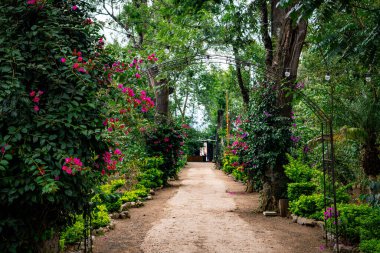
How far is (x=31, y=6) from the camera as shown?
11.6 feet

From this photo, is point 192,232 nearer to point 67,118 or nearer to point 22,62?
point 67,118

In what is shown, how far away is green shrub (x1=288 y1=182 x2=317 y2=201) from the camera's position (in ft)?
24.5

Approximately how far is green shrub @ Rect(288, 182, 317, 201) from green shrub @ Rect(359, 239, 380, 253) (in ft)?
9.34

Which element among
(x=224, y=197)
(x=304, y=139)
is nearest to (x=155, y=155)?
(x=224, y=197)

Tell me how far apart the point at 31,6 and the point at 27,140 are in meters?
1.37

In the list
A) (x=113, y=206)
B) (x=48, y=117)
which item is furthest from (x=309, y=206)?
(x=48, y=117)

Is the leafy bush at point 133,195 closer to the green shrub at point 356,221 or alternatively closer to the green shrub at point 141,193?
the green shrub at point 141,193

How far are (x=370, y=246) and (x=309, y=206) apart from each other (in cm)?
257

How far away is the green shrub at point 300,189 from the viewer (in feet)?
24.5

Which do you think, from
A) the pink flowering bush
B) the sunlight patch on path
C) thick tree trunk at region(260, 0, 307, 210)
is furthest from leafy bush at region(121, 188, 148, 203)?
the pink flowering bush

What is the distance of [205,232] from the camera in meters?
6.44

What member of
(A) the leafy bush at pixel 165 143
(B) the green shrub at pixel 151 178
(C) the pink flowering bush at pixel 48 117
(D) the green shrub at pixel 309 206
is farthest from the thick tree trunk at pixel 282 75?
(A) the leafy bush at pixel 165 143

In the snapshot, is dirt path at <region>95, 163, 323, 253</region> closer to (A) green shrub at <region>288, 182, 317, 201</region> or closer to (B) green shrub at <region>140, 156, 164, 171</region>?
(A) green shrub at <region>288, 182, 317, 201</region>

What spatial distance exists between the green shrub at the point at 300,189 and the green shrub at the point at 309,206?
0.69 ft
